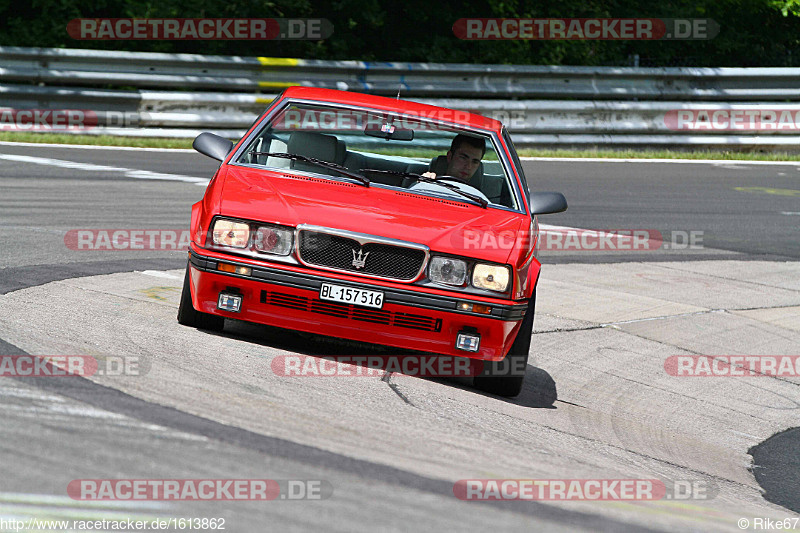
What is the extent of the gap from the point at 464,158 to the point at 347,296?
1738 millimetres

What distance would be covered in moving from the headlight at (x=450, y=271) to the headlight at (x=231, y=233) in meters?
1.03

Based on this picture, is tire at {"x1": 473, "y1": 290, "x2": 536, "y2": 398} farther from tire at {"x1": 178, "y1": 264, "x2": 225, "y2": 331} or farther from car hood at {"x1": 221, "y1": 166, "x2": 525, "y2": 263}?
tire at {"x1": 178, "y1": 264, "x2": 225, "y2": 331}

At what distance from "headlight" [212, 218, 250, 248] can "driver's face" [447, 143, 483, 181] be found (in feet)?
5.74

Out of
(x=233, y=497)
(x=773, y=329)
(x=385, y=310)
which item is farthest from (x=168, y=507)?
(x=773, y=329)

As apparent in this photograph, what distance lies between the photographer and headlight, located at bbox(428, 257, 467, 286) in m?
5.83

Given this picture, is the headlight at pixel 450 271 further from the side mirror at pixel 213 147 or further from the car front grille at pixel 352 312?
the side mirror at pixel 213 147

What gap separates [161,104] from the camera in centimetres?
1716

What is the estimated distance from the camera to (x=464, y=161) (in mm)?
7078

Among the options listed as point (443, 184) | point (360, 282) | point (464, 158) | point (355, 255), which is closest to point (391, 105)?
point (464, 158)

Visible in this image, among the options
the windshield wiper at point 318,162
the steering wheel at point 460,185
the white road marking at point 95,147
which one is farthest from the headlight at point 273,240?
the white road marking at point 95,147

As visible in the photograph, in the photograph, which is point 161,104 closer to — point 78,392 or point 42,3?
point 42,3

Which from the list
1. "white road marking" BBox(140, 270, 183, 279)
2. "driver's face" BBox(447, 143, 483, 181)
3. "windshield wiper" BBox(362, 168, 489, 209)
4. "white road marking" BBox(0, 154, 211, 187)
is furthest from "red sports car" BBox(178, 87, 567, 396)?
"white road marking" BBox(0, 154, 211, 187)

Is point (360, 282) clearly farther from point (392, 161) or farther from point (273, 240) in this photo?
point (392, 161)

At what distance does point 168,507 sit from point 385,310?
99.9 inches
